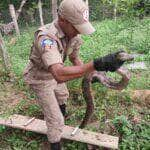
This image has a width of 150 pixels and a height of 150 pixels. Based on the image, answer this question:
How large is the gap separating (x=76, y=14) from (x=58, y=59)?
1.54 feet

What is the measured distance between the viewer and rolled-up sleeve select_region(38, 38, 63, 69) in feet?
11.5

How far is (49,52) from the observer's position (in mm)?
3547

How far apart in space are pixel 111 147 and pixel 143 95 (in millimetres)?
1396

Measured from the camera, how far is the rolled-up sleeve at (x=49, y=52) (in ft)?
11.5

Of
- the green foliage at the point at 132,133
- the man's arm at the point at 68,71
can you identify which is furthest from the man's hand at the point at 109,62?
the green foliage at the point at 132,133

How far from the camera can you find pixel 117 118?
16.4 ft

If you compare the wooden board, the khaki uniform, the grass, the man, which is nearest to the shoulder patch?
the man

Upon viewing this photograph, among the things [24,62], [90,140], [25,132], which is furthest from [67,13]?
[24,62]

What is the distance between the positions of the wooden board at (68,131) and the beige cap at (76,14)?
63.1 inches

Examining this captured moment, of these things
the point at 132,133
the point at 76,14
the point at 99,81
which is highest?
the point at 76,14

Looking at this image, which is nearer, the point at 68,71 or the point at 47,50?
the point at 68,71

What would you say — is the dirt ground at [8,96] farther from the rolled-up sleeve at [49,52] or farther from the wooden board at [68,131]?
the rolled-up sleeve at [49,52]

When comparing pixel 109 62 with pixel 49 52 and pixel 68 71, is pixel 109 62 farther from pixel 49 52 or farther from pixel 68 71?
pixel 49 52

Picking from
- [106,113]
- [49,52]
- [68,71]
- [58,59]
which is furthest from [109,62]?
[106,113]
